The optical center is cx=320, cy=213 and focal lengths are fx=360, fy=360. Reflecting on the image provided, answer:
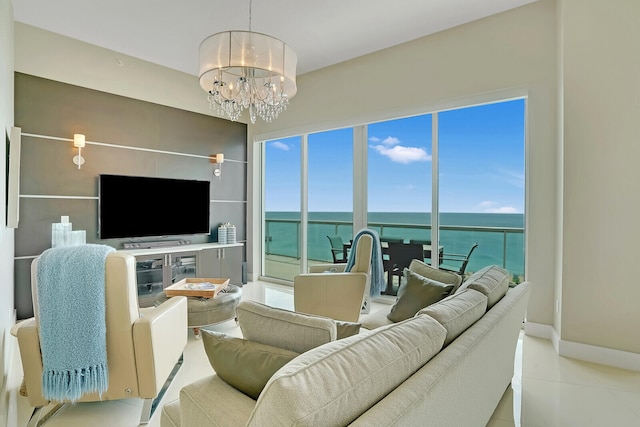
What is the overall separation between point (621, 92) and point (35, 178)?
5.79 metres

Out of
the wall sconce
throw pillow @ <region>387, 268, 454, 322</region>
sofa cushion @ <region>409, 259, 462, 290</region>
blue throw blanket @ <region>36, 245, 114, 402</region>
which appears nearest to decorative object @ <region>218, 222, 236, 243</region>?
the wall sconce

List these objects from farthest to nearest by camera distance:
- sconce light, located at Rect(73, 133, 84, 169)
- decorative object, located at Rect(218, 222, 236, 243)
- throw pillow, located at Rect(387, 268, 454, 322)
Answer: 1. decorative object, located at Rect(218, 222, 236, 243)
2. sconce light, located at Rect(73, 133, 84, 169)
3. throw pillow, located at Rect(387, 268, 454, 322)

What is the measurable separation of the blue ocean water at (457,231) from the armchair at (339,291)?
1.15 m

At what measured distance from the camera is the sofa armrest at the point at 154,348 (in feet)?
6.55

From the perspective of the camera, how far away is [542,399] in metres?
2.35

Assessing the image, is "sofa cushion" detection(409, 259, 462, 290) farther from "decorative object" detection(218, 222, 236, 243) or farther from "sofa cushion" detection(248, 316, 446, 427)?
"decorative object" detection(218, 222, 236, 243)

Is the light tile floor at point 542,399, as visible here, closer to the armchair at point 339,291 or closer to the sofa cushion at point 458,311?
the sofa cushion at point 458,311

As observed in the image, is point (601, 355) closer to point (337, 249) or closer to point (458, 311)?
point (458, 311)

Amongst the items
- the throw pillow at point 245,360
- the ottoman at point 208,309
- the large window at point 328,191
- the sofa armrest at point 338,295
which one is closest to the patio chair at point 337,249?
the large window at point 328,191

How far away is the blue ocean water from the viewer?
3.90m

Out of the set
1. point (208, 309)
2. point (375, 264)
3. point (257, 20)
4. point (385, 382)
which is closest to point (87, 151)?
point (257, 20)

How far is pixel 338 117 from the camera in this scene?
16.6 feet

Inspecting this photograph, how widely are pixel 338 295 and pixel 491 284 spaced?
165 cm

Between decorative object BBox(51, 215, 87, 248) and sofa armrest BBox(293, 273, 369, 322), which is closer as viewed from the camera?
sofa armrest BBox(293, 273, 369, 322)
